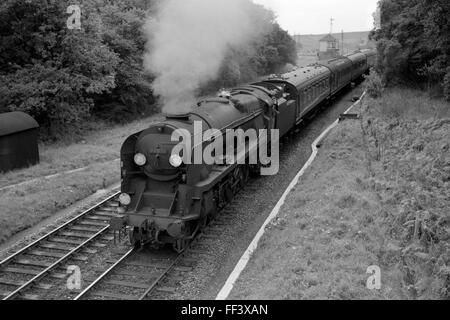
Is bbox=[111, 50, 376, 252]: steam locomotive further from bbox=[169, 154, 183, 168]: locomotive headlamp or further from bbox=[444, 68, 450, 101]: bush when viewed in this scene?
bbox=[444, 68, 450, 101]: bush

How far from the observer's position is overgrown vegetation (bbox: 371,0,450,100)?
17.7m

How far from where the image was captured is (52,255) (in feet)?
32.7

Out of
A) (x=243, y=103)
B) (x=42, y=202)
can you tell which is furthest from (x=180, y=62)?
(x=42, y=202)

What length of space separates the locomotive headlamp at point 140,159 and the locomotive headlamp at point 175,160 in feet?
2.60

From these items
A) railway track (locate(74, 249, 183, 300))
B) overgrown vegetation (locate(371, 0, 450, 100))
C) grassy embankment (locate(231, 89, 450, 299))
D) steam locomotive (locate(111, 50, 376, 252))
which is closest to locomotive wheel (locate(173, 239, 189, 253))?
steam locomotive (locate(111, 50, 376, 252))

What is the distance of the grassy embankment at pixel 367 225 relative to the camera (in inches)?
314

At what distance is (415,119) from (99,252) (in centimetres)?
1313

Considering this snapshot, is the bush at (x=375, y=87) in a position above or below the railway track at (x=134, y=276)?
above

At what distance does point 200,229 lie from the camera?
428 inches

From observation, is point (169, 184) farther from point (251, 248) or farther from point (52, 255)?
point (52, 255)

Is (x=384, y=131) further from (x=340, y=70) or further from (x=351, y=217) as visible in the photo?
(x=340, y=70)

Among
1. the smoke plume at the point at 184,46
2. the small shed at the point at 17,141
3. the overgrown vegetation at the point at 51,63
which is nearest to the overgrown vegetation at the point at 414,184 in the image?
the smoke plume at the point at 184,46

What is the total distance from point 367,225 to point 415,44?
14777mm

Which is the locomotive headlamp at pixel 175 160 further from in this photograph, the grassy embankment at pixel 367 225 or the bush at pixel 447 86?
the bush at pixel 447 86
